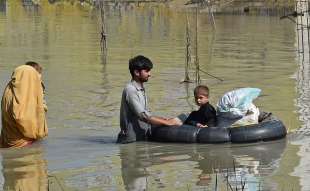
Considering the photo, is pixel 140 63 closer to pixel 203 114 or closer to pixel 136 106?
pixel 136 106

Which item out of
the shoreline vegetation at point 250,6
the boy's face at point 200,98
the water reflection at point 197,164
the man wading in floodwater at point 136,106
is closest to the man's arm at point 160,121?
the man wading in floodwater at point 136,106

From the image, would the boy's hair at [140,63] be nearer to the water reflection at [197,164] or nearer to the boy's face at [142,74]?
the boy's face at [142,74]

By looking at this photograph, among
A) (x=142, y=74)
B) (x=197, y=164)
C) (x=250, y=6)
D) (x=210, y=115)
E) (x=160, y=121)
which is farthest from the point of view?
(x=250, y=6)

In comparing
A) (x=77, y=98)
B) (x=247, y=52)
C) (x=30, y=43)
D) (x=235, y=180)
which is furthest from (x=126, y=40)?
(x=235, y=180)

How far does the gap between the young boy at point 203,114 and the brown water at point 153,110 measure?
1.51 ft

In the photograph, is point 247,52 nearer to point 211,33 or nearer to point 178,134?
point 211,33

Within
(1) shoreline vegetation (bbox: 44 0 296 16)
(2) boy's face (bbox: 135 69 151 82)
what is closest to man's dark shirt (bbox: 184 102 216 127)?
(2) boy's face (bbox: 135 69 151 82)

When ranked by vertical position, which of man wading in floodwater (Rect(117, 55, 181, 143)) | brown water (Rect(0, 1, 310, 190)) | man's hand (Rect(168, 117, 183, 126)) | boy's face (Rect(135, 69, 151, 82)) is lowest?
brown water (Rect(0, 1, 310, 190))

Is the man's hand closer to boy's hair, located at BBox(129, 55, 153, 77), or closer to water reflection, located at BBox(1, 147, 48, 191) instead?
boy's hair, located at BBox(129, 55, 153, 77)

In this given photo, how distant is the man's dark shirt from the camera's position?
11.2m

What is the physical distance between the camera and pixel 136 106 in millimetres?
10758

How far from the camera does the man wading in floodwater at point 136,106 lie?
34.9ft

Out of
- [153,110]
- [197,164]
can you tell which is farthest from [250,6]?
[197,164]

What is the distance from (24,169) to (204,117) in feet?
9.36
